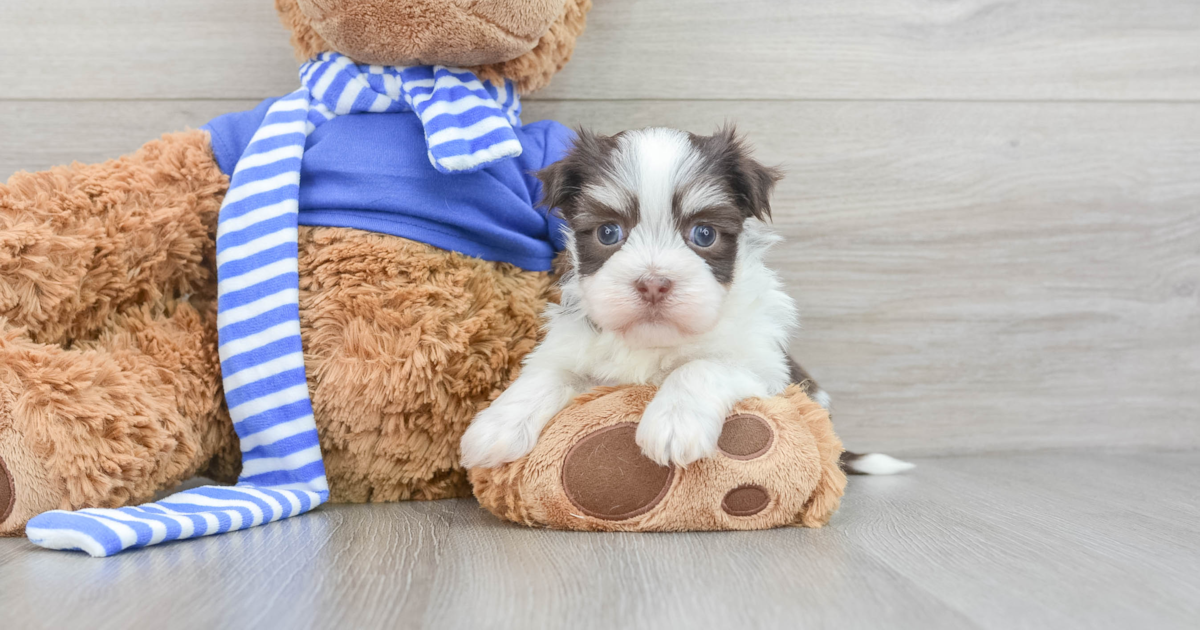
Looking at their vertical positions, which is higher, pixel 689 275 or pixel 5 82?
pixel 5 82

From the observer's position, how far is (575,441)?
1604mm

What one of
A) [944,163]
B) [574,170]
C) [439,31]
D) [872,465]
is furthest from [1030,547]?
[439,31]

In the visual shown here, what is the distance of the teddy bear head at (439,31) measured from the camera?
183 centimetres

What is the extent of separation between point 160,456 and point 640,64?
5.21 ft

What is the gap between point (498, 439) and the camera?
1628 millimetres

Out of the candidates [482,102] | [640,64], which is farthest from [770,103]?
[482,102]

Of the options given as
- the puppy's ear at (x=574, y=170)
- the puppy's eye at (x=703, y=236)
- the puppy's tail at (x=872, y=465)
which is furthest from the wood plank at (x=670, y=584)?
the puppy's tail at (x=872, y=465)

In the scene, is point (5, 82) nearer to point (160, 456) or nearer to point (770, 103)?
point (160, 456)

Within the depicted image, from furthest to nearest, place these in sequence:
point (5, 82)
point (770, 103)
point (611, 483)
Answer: point (770, 103) → point (5, 82) → point (611, 483)

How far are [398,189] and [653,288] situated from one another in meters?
0.68

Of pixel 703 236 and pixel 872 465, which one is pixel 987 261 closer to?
pixel 872 465

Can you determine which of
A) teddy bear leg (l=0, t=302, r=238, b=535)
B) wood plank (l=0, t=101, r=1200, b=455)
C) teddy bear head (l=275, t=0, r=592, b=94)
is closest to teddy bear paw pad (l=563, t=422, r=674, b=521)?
teddy bear leg (l=0, t=302, r=238, b=535)

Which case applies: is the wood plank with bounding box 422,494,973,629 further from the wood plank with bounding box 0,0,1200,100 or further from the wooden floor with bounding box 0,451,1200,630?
the wood plank with bounding box 0,0,1200,100

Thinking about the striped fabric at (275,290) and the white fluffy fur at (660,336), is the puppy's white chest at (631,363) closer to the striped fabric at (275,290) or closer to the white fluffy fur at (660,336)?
the white fluffy fur at (660,336)
